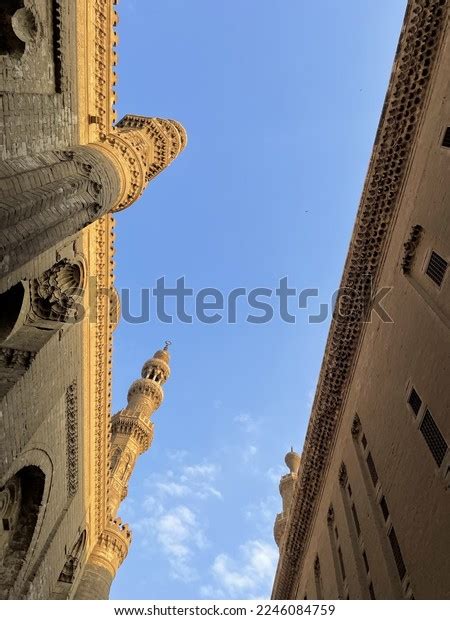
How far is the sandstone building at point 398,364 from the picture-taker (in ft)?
29.2

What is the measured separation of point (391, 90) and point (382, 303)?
4.92 m

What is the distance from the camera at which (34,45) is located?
911cm

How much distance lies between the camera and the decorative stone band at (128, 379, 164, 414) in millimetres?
31737

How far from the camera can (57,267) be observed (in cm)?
1148

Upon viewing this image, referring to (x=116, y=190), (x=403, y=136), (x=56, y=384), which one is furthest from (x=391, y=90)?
(x=56, y=384)

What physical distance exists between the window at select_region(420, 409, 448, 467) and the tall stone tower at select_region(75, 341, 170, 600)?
13.9 metres

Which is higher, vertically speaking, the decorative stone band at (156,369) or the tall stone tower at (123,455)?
the decorative stone band at (156,369)

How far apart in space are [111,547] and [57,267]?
1268 centimetres

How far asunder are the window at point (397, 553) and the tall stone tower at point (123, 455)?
39.8 feet

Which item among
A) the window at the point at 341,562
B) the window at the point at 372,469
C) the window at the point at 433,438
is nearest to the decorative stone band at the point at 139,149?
the window at the point at 433,438

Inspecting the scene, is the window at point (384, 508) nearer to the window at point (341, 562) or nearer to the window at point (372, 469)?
the window at point (372, 469)

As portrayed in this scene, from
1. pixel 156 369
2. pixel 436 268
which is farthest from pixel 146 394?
pixel 436 268
